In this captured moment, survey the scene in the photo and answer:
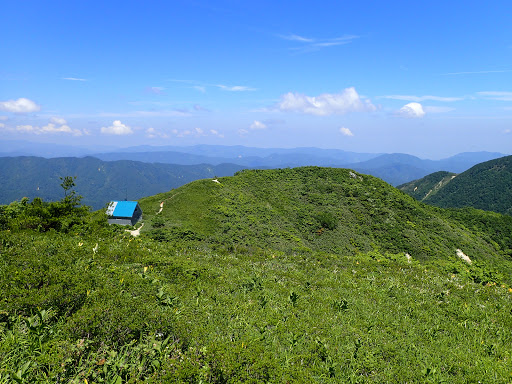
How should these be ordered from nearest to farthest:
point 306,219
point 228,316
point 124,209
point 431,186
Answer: point 228,316 < point 124,209 < point 306,219 < point 431,186

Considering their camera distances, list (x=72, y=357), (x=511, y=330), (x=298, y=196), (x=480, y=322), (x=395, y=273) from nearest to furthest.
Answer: (x=72, y=357) < (x=511, y=330) < (x=480, y=322) < (x=395, y=273) < (x=298, y=196)

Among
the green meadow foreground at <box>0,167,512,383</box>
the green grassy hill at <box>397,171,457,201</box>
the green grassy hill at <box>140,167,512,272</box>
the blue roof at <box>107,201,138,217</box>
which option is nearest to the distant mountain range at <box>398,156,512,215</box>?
the green grassy hill at <box>397,171,457,201</box>

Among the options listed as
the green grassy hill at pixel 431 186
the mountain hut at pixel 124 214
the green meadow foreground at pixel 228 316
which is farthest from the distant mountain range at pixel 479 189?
the mountain hut at pixel 124 214

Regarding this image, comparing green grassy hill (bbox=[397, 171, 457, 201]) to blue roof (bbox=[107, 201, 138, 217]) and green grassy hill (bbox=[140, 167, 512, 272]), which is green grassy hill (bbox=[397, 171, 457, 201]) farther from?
blue roof (bbox=[107, 201, 138, 217])

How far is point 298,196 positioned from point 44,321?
143ft

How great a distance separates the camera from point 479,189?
150m

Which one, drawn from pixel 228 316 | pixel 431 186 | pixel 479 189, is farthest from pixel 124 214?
pixel 431 186

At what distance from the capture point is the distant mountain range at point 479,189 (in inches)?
5423

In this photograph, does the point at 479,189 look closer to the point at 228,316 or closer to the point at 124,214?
the point at 124,214

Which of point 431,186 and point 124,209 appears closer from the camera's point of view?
point 124,209

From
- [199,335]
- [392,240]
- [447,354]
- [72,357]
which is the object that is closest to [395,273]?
[447,354]

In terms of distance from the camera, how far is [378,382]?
220 inches

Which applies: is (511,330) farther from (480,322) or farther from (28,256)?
(28,256)

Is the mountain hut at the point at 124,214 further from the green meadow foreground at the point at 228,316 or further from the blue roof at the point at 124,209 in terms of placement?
the green meadow foreground at the point at 228,316
